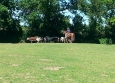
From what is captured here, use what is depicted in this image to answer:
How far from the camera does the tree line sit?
41031 mm

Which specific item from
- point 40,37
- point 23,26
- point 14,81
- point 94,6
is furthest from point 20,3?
point 14,81

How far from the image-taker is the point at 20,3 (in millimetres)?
41750

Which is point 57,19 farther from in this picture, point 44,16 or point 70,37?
point 70,37

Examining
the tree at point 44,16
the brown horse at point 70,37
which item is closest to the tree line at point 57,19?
the tree at point 44,16

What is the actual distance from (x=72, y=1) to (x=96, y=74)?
33668 millimetres

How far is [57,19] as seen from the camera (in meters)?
42.3

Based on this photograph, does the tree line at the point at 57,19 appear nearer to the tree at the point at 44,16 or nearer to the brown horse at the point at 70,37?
the tree at the point at 44,16

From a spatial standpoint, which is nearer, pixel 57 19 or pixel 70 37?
pixel 70 37

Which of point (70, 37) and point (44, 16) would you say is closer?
point (70, 37)

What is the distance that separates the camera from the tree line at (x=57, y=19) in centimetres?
4103

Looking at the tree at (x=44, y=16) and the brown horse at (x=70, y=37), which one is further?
the tree at (x=44, y=16)

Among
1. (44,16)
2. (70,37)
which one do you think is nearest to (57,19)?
(44,16)

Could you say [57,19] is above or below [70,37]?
above

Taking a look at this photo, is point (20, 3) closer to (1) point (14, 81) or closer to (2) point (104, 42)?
(2) point (104, 42)
